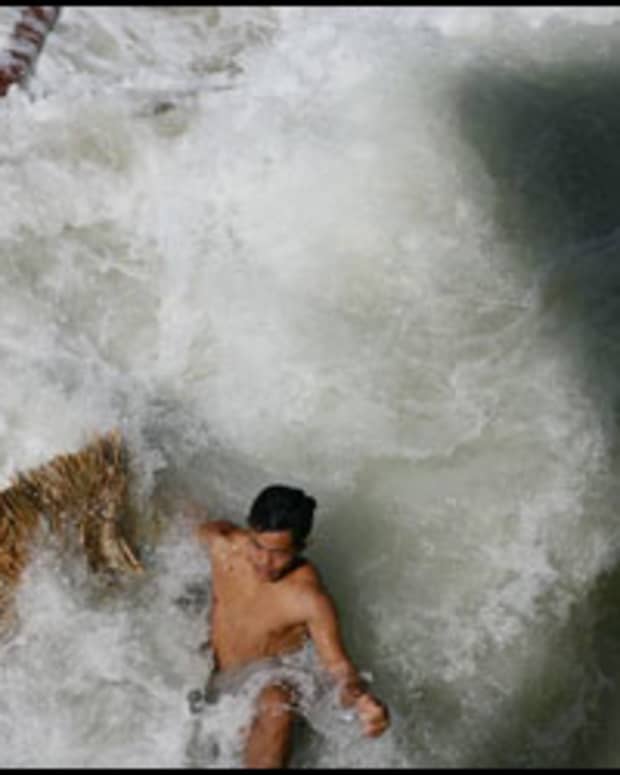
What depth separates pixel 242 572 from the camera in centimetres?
332

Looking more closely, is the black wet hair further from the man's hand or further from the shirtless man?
the man's hand

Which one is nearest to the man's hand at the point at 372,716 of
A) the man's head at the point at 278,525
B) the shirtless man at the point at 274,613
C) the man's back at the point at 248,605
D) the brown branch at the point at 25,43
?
the shirtless man at the point at 274,613

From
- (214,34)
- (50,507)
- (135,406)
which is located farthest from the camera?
(214,34)

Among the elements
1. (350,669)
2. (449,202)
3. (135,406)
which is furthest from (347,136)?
(350,669)

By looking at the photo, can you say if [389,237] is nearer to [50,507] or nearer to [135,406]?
[135,406]

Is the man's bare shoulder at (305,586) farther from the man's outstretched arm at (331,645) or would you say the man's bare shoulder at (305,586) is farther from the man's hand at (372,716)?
the man's hand at (372,716)

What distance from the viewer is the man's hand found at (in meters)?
3.07

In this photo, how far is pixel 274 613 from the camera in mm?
3268

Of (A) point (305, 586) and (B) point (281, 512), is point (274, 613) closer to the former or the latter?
(A) point (305, 586)

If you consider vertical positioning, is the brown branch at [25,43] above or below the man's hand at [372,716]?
above

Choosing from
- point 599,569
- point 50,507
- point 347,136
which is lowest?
point 50,507

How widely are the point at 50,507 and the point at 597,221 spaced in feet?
9.32

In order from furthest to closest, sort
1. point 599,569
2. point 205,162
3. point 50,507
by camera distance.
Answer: point 205,162 < point 599,569 < point 50,507

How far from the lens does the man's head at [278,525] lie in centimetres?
310
